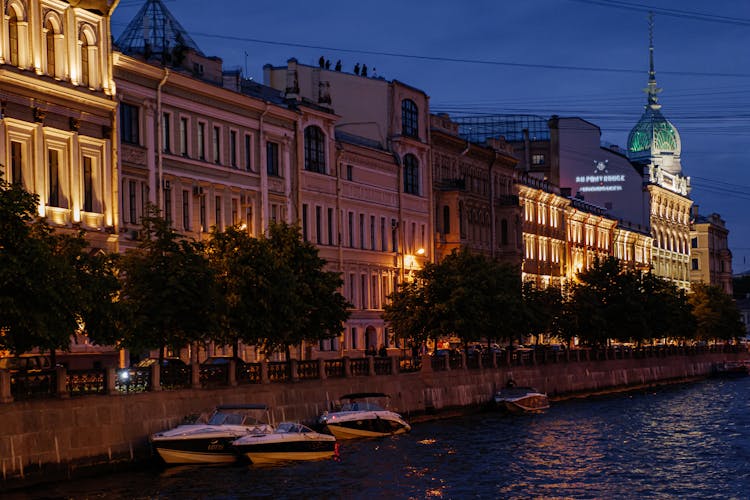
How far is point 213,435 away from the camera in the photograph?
131 feet

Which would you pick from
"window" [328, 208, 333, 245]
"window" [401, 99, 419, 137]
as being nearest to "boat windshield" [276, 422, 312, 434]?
"window" [328, 208, 333, 245]

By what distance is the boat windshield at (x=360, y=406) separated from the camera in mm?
49100

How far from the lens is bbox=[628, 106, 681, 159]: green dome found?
162 meters

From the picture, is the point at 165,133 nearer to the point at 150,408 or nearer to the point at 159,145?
the point at 159,145

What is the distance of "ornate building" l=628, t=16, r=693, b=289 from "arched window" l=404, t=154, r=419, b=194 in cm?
6544

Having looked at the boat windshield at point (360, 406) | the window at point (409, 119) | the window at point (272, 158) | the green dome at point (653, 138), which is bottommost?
the boat windshield at point (360, 406)

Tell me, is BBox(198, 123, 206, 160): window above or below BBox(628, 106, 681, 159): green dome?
below

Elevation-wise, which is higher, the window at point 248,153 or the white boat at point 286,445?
the window at point 248,153

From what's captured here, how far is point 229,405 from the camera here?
41938mm

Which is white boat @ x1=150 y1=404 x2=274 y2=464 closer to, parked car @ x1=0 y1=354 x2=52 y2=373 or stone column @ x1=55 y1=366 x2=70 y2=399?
stone column @ x1=55 y1=366 x2=70 y2=399

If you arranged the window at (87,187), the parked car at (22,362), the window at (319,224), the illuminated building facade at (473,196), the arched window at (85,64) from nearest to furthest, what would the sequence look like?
1. the parked car at (22,362)
2. the window at (87,187)
3. the arched window at (85,64)
4. the window at (319,224)
5. the illuminated building facade at (473,196)

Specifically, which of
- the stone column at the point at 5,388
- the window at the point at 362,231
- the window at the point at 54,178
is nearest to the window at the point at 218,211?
the window at the point at 54,178

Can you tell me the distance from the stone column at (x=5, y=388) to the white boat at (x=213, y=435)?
5.31 meters

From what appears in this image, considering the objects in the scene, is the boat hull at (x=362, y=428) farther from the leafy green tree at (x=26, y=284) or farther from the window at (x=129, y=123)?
the window at (x=129, y=123)
